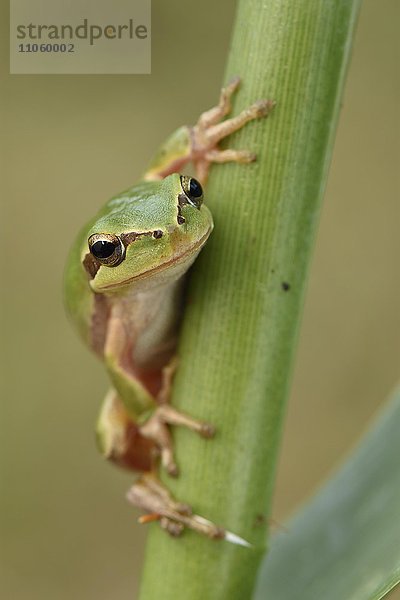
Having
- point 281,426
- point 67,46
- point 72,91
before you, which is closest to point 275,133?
point 281,426

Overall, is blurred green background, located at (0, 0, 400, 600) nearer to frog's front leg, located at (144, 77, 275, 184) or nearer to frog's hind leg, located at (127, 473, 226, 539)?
frog's front leg, located at (144, 77, 275, 184)

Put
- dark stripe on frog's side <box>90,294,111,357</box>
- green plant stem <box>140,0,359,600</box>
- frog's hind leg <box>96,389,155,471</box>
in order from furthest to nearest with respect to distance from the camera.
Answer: frog's hind leg <box>96,389,155,471</box>, dark stripe on frog's side <box>90,294,111,357</box>, green plant stem <box>140,0,359,600</box>

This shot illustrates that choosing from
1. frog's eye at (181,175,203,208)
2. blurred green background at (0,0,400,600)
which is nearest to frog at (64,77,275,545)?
frog's eye at (181,175,203,208)

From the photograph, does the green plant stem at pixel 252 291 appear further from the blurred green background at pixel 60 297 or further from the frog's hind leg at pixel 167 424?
the blurred green background at pixel 60 297

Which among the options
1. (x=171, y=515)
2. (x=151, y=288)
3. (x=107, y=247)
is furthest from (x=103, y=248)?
(x=171, y=515)

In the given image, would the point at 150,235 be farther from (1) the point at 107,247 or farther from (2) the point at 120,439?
(2) the point at 120,439

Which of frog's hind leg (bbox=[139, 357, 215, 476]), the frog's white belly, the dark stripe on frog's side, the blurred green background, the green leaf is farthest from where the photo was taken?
the blurred green background
